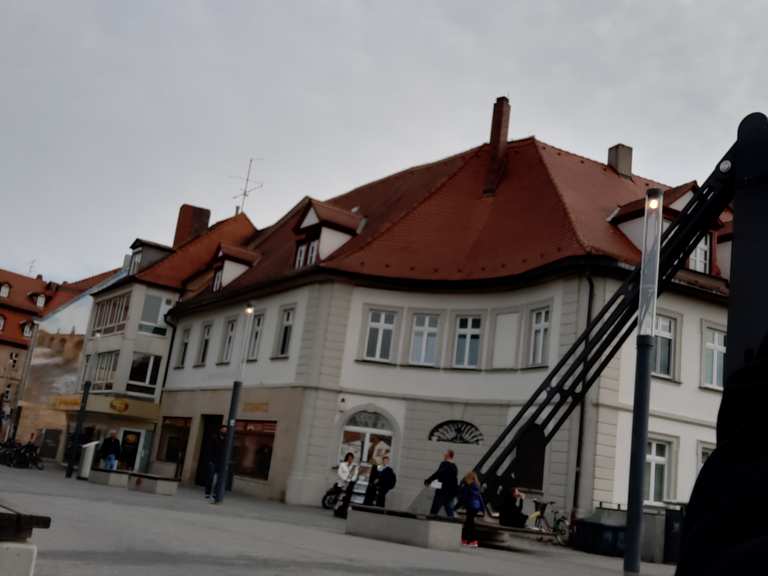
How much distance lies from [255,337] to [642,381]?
23.3 meters

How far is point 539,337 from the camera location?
25.9 meters

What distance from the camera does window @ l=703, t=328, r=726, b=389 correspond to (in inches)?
1032

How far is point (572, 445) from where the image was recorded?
23297mm

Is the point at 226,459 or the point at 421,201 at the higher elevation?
the point at 421,201

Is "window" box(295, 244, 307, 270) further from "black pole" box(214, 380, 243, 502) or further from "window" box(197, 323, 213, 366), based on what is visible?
"black pole" box(214, 380, 243, 502)

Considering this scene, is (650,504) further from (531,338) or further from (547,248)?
(547,248)

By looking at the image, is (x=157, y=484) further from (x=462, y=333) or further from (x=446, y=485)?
(x=462, y=333)

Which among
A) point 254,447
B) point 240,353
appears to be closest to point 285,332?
point 240,353

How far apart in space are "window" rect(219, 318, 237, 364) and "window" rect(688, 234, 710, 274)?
18.0 metres

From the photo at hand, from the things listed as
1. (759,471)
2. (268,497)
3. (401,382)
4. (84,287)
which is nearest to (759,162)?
(759,471)

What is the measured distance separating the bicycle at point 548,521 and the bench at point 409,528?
276 inches

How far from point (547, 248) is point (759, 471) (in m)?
25.8

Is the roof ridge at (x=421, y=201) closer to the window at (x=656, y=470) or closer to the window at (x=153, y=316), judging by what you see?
Result: the window at (x=656, y=470)

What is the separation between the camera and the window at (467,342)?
27.8 m
